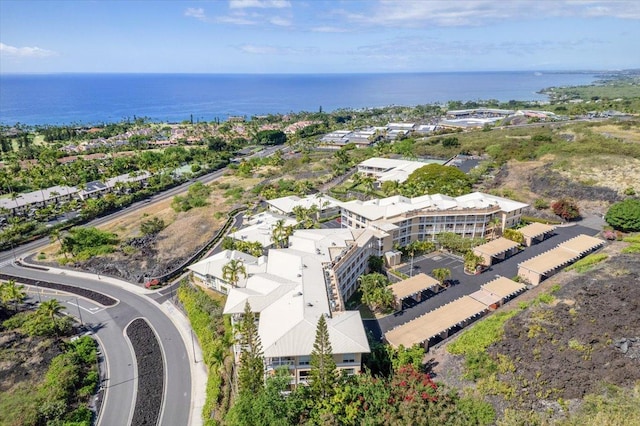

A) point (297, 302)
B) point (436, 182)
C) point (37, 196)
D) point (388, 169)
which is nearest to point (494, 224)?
point (436, 182)

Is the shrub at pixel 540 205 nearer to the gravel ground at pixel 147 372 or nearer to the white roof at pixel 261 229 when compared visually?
the white roof at pixel 261 229

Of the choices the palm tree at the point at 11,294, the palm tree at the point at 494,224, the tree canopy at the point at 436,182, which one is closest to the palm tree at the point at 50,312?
the palm tree at the point at 11,294

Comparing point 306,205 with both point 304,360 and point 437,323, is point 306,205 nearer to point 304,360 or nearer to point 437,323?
point 437,323

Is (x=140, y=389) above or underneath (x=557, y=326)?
underneath

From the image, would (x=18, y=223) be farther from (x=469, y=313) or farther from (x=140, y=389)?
(x=469, y=313)

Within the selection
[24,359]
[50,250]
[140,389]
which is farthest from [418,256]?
[50,250]

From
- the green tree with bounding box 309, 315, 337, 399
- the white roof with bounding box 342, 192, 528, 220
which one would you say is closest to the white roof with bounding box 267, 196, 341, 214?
the white roof with bounding box 342, 192, 528, 220

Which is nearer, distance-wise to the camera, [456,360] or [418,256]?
[456,360]
